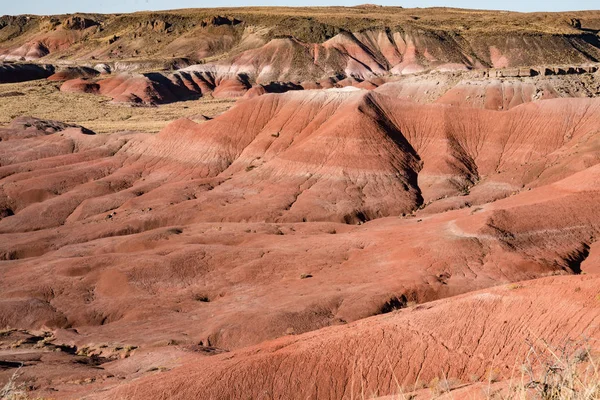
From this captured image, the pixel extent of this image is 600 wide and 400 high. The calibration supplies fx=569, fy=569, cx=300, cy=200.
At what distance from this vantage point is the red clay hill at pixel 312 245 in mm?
19547

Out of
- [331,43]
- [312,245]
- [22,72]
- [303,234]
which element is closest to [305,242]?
[312,245]

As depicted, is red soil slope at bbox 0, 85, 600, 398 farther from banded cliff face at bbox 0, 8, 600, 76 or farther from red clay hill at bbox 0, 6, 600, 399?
banded cliff face at bbox 0, 8, 600, 76

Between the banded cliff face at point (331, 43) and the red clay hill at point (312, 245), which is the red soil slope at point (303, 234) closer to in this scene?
the red clay hill at point (312, 245)

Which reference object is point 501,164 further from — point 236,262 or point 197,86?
point 197,86

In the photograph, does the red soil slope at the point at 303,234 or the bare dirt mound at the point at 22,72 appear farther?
the bare dirt mound at the point at 22,72

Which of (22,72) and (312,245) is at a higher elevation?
(312,245)

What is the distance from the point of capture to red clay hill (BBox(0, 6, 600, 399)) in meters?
19.5

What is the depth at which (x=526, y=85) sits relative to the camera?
7506 centimetres

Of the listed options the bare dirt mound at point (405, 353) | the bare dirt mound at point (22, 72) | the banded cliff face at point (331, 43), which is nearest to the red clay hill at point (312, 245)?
the bare dirt mound at point (405, 353)

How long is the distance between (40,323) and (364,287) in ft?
63.6

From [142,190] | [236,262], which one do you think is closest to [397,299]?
[236,262]

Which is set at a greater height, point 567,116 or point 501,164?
point 567,116

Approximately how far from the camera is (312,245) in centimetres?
4153

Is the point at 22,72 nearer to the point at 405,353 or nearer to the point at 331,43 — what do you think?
the point at 331,43
